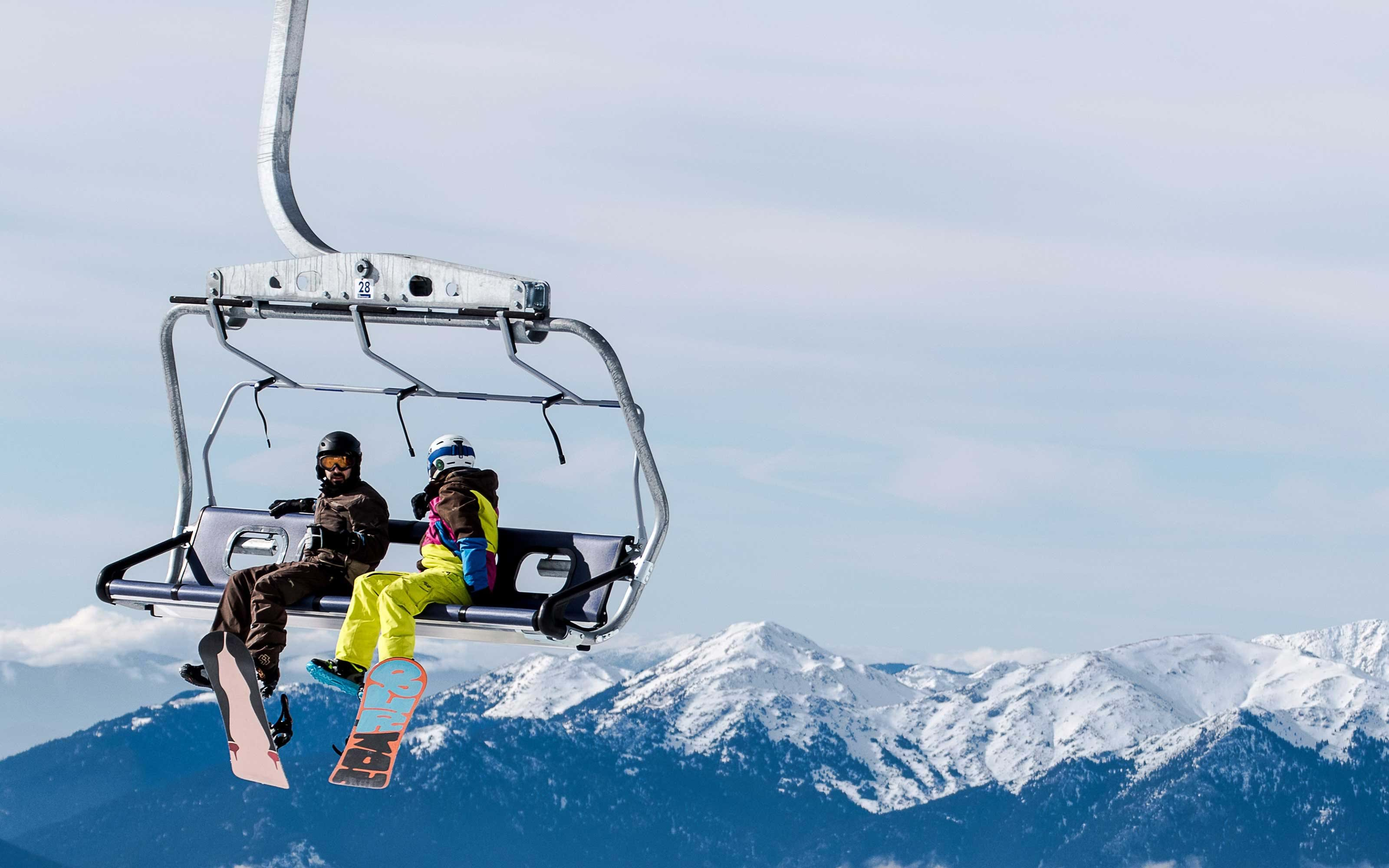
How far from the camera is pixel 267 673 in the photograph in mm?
11102

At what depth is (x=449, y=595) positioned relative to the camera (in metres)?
11.0

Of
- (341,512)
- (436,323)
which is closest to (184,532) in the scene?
(341,512)

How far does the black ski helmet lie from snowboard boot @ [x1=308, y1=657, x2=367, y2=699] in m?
1.42

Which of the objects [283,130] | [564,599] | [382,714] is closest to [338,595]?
[382,714]

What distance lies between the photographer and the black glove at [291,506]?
12164mm

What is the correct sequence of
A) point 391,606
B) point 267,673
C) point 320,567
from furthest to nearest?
1. point 320,567
2. point 267,673
3. point 391,606

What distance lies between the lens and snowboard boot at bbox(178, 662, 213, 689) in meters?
11.2

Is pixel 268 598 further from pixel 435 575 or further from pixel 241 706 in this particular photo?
pixel 435 575

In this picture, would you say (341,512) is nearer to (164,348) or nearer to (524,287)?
(164,348)

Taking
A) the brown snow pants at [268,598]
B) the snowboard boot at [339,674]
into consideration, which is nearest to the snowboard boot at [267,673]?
the brown snow pants at [268,598]

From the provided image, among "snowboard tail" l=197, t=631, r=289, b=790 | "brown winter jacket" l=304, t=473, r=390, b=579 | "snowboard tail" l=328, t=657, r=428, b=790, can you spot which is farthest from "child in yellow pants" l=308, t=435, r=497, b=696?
"snowboard tail" l=197, t=631, r=289, b=790

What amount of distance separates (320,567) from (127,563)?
155 cm

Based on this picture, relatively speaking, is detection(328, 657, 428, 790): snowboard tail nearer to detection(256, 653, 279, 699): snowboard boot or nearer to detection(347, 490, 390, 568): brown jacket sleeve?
detection(256, 653, 279, 699): snowboard boot

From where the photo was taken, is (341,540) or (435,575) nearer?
(435,575)
